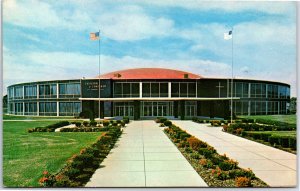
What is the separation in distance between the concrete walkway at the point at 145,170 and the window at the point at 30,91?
4352 cm

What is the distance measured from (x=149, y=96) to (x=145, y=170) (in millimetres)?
36199

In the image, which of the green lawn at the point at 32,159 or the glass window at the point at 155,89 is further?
the glass window at the point at 155,89

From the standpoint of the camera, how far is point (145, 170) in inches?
506

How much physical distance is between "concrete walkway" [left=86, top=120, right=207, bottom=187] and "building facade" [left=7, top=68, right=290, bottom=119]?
89.3ft

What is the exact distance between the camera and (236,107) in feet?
177

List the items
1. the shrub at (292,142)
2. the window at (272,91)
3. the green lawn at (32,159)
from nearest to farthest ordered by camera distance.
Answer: the green lawn at (32,159) → the shrub at (292,142) → the window at (272,91)

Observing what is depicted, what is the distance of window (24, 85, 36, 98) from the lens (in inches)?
2213

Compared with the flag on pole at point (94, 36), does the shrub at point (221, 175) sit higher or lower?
lower

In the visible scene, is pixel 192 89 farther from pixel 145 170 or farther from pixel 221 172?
pixel 221 172

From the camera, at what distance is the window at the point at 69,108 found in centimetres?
5238

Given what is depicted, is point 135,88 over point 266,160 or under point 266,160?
over

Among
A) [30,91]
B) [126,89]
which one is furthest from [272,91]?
[30,91]

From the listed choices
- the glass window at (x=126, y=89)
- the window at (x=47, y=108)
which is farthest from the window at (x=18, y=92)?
the glass window at (x=126, y=89)

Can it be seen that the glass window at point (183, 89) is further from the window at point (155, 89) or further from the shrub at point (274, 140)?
the shrub at point (274, 140)
